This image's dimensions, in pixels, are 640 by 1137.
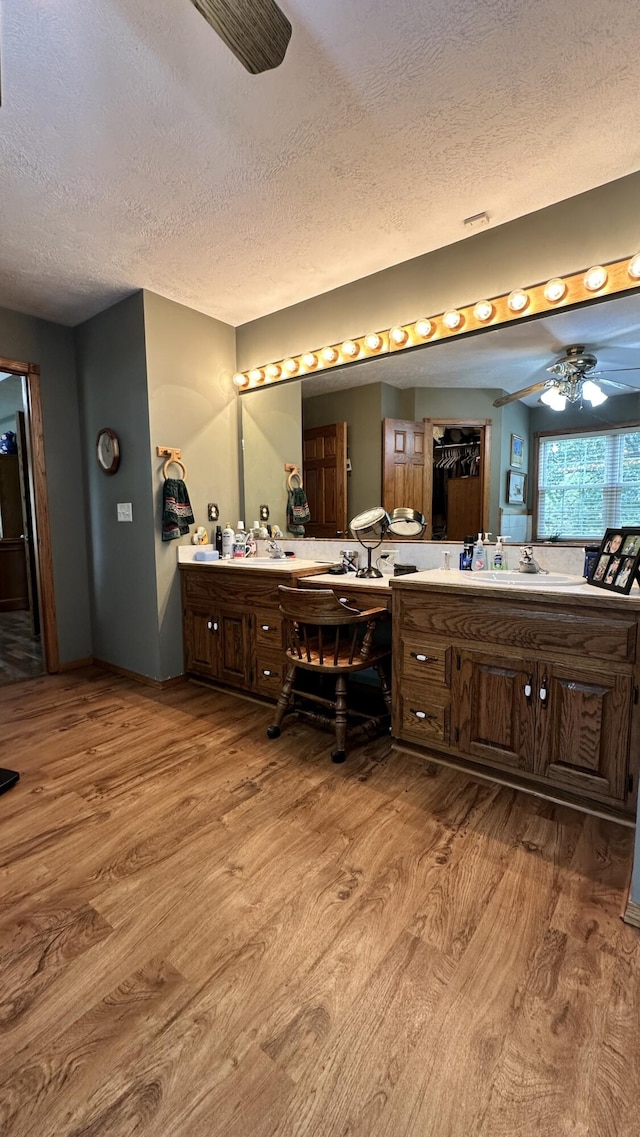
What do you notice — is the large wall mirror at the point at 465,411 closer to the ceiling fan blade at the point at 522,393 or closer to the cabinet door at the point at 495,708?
the ceiling fan blade at the point at 522,393

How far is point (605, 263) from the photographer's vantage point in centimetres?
196

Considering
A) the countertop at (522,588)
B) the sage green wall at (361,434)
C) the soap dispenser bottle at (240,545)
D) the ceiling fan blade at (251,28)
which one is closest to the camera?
the ceiling fan blade at (251,28)

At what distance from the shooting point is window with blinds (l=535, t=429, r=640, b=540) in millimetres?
2037

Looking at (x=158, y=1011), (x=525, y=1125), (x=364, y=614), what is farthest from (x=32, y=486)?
(x=525, y=1125)

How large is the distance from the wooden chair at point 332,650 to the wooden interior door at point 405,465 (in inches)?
28.7

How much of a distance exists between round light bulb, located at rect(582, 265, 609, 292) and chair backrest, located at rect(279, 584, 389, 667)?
161 centimetres

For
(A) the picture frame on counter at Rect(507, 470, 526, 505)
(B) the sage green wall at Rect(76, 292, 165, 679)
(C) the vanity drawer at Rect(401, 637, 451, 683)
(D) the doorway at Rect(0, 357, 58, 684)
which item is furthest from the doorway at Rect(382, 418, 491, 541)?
(D) the doorway at Rect(0, 357, 58, 684)

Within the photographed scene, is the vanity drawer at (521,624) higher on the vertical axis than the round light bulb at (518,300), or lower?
lower

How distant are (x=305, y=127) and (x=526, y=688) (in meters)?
2.16

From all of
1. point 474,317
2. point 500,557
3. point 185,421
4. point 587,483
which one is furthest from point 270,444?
point 587,483

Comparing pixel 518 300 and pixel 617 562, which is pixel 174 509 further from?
pixel 617 562

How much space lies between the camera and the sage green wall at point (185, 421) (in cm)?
296

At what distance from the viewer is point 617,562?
176 centimetres

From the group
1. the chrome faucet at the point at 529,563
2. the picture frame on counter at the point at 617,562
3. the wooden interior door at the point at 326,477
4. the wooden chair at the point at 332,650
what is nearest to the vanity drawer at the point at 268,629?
the wooden chair at the point at 332,650
